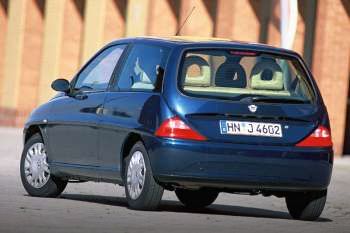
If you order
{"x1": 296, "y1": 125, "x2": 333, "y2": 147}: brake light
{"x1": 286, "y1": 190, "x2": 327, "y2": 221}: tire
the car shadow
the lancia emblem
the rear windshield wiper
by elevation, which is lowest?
the car shadow

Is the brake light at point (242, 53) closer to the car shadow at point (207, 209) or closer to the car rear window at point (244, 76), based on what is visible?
the car rear window at point (244, 76)

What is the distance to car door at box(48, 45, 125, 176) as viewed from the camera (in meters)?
14.3

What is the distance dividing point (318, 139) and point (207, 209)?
183cm

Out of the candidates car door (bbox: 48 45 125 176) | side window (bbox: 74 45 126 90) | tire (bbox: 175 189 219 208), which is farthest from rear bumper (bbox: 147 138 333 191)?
tire (bbox: 175 189 219 208)

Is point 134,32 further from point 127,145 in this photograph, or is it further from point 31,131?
point 127,145

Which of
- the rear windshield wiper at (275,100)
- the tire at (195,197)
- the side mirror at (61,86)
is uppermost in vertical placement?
the rear windshield wiper at (275,100)

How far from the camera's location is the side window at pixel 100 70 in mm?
14381

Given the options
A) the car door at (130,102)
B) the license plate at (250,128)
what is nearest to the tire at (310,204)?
the license plate at (250,128)

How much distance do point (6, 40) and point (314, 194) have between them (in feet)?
102

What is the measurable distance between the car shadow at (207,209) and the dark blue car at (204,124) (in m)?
0.38

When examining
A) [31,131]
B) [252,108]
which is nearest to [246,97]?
[252,108]

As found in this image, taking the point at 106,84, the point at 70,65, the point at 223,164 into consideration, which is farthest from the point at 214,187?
the point at 70,65

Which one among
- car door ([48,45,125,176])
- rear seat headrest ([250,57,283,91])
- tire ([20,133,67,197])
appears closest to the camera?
rear seat headrest ([250,57,283,91])

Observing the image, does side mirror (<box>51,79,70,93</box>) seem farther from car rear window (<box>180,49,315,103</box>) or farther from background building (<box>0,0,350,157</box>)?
background building (<box>0,0,350,157</box>)
